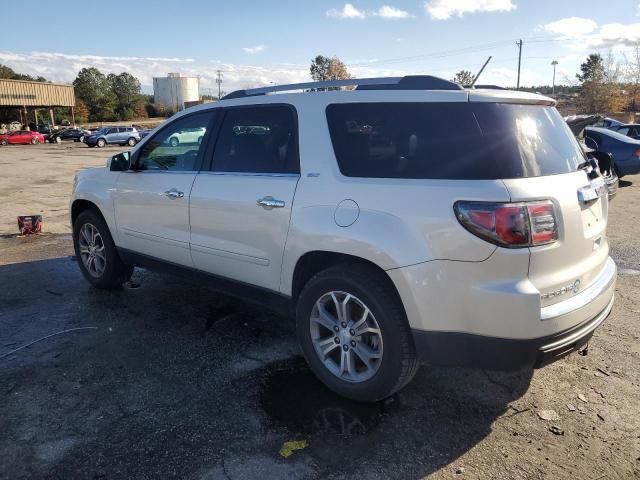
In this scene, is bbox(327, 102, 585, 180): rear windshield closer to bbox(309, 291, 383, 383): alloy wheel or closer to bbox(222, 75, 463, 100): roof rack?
bbox(222, 75, 463, 100): roof rack

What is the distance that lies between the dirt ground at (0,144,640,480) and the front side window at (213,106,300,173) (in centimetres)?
139

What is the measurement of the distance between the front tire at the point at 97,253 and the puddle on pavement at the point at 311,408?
239cm

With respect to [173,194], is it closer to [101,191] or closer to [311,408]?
[101,191]

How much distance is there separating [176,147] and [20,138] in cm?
5152

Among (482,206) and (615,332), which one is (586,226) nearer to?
(482,206)

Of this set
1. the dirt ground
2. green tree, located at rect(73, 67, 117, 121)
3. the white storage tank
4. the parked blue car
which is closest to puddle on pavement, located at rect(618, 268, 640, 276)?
the dirt ground

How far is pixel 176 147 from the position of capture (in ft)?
14.3

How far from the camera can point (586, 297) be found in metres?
2.88

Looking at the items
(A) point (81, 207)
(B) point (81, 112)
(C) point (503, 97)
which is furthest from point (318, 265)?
(B) point (81, 112)

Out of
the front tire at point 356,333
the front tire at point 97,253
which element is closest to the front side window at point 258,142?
the front tire at point 356,333

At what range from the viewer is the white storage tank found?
99.9m

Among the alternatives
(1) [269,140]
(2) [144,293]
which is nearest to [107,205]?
(2) [144,293]

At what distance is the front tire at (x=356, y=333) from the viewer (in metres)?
2.90

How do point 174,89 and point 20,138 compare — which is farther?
point 174,89
